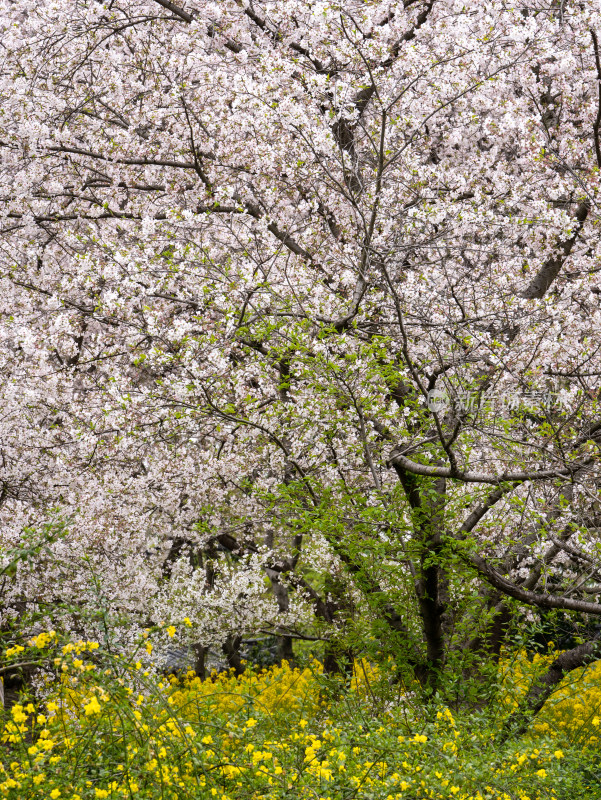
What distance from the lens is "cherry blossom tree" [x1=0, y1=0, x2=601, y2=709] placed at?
6.28 metres

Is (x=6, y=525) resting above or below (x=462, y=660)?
above

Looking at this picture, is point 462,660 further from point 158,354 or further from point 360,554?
point 158,354

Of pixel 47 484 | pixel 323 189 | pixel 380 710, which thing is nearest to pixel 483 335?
pixel 323 189

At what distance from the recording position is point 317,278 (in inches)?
282

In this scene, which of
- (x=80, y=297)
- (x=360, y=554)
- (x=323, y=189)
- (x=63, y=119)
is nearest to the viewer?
(x=360, y=554)

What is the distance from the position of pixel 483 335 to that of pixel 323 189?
2623mm

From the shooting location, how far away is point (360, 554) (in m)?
5.94

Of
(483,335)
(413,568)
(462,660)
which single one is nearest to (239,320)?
(483,335)

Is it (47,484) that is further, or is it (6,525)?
(47,484)

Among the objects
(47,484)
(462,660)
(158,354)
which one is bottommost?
(462,660)

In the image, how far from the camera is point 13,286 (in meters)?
9.17

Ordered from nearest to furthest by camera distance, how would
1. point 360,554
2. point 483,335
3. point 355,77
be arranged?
point 360,554, point 483,335, point 355,77

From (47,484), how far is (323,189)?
14.9 ft

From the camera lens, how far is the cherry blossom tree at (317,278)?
6281mm
